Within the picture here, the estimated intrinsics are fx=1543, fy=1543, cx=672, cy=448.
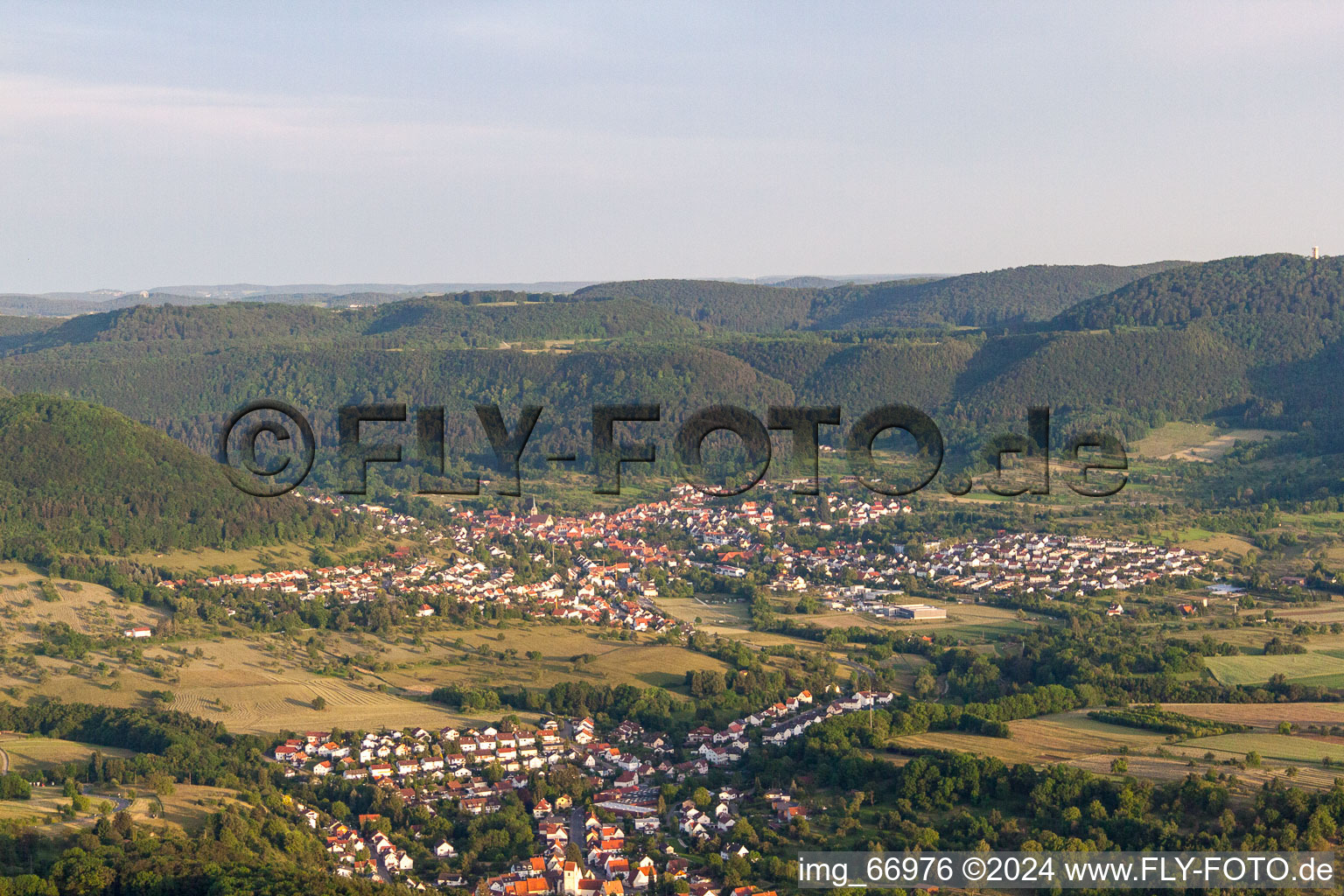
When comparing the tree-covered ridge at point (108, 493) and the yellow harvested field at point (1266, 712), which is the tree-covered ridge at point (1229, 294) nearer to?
the tree-covered ridge at point (108, 493)

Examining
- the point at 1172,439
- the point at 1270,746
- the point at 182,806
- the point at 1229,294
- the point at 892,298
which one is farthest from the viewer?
the point at 892,298

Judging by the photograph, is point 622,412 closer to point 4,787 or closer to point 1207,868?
point 4,787

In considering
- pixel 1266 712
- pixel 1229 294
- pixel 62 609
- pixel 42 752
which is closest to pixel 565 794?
pixel 42 752

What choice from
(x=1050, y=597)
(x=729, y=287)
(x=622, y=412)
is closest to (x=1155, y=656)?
(x=1050, y=597)

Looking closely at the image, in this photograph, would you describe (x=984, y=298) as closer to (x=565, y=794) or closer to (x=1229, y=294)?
(x=1229, y=294)

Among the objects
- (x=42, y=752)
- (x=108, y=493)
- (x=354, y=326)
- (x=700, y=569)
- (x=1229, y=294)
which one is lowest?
(x=42, y=752)

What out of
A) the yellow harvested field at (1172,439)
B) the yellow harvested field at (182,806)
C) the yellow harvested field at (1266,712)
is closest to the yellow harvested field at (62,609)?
the yellow harvested field at (182,806)
